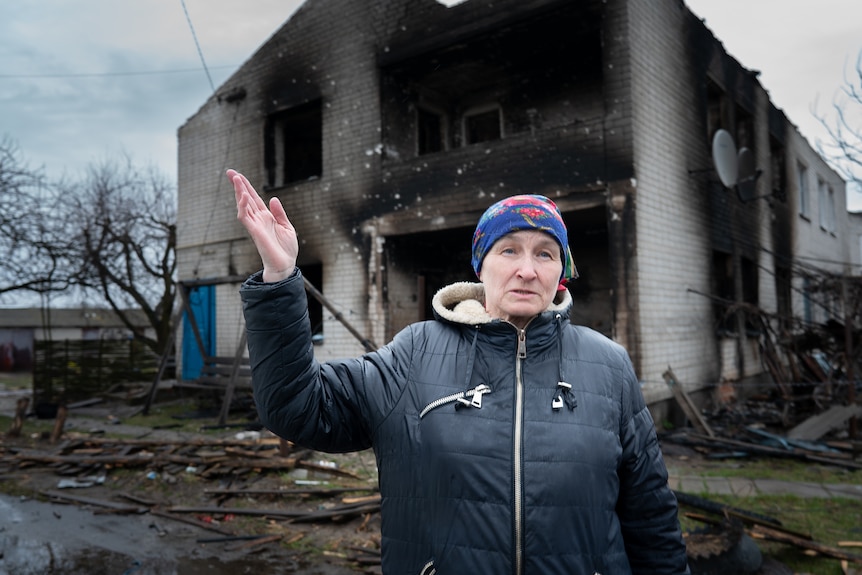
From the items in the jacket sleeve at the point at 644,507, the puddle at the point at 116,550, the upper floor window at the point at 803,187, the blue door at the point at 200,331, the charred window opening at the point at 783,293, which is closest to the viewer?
the jacket sleeve at the point at 644,507

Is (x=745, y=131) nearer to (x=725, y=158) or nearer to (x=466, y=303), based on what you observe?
(x=725, y=158)

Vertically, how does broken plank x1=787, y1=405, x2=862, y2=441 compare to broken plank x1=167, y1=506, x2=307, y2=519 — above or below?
above

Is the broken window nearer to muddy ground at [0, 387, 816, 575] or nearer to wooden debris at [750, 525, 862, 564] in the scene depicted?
muddy ground at [0, 387, 816, 575]

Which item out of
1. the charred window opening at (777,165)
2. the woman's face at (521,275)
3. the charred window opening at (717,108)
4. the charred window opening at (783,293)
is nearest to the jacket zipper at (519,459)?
the woman's face at (521,275)

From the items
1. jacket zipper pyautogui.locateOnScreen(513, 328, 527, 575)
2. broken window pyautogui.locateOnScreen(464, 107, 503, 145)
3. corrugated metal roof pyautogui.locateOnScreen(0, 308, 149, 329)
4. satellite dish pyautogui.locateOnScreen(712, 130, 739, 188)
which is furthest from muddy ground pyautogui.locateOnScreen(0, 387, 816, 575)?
corrugated metal roof pyautogui.locateOnScreen(0, 308, 149, 329)

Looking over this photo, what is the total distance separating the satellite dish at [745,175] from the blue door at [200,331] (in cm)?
1079

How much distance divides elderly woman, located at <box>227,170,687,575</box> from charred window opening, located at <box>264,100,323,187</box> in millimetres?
10333

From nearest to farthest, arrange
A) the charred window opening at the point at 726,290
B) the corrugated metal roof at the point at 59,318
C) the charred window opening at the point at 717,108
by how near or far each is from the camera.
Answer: the charred window opening at the point at 726,290 → the charred window opening at the point at 717,108 → the corrugated metal roof at the point at 59,318

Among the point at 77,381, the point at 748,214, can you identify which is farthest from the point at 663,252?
the point at 77,381

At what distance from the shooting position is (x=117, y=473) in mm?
6633

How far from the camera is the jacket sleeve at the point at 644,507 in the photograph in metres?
1.70

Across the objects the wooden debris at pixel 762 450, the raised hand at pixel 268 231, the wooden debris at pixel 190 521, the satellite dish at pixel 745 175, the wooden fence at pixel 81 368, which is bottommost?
the wooden debris at pixel 190 521

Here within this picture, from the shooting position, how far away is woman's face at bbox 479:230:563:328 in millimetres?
1732

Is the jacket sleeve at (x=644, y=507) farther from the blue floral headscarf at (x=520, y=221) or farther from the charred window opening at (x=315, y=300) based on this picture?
the charred window opening at (x=315, y=300)
